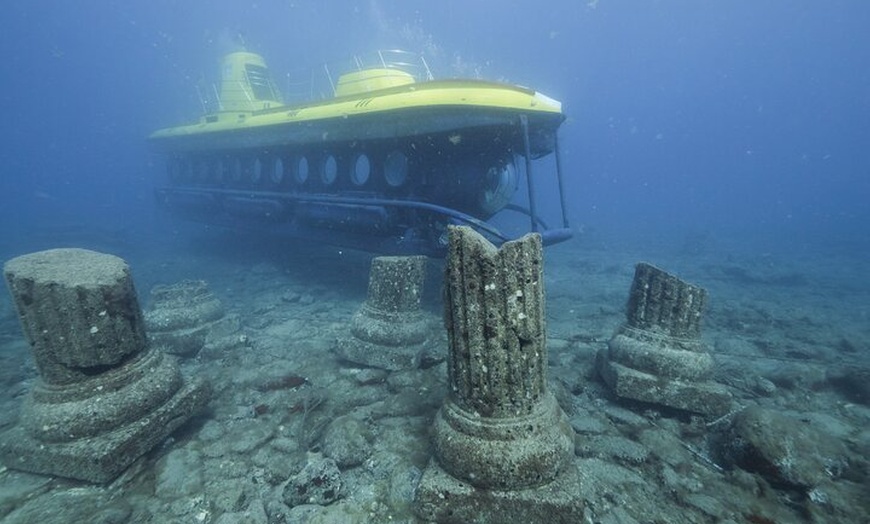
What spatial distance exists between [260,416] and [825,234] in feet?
104

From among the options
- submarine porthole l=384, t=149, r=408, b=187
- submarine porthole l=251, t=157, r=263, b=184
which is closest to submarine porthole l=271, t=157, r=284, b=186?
submarine porthole l=251, t=157, r=263, b=184

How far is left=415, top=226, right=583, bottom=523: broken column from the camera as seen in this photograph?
250 cm

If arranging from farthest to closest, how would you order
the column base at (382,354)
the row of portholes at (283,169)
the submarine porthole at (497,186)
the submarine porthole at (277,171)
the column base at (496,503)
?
1. the submarine porthole at (277,171)
2. the row of portholes at (283,169)
3. the submarine porthole at (497,186)
4. the column base at (382,354)
5. the column base at (496,503)

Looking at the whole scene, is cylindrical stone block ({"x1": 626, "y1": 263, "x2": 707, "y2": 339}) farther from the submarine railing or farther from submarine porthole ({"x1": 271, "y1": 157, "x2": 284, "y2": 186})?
submarine porthole ({"x1": 271, "y1": 157, "x2": 284, "y2": 186})

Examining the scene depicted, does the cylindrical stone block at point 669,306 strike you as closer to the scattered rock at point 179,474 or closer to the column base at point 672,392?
the column base at point 672,392

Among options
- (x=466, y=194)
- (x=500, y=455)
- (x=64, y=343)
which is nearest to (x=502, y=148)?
(x=466, y=194)

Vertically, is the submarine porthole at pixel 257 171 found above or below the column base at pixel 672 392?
above

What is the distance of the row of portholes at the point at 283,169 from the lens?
7.72 meters

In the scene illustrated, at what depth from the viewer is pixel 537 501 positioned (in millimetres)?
2455

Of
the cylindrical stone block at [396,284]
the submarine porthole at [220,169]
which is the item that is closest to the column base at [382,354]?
the cylindrical stone block at [396,284]

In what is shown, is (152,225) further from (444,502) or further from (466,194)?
(444,502)

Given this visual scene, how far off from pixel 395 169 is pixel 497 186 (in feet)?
6.38

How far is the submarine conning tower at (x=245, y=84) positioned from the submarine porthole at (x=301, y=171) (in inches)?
149

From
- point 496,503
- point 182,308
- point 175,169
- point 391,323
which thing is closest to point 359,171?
point 182,308
